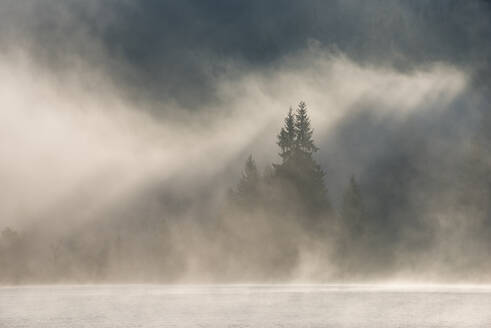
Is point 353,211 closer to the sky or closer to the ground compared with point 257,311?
closer to the sky

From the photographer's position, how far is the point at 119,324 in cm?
1112

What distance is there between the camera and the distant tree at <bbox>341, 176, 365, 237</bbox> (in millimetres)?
50312

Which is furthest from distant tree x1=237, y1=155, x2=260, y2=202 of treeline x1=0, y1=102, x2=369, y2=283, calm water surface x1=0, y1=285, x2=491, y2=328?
calm water surface x1=0, y1=285, x2=491, y2=328

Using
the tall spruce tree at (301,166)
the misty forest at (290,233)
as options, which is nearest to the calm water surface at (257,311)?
the misty forest at (290,233)

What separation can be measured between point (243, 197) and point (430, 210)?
16.9m

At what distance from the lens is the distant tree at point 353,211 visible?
165 feet

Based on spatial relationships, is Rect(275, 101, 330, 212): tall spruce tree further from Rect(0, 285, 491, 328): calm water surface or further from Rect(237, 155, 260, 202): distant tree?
Rect(0, 285, 491, 328): calm water surface

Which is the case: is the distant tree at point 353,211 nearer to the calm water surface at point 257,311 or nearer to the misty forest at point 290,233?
the misty forest at point 290,233

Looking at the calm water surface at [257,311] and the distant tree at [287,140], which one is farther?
the distant tree at [287,140]

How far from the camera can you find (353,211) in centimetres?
5191

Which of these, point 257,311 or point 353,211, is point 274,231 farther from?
point 257,311

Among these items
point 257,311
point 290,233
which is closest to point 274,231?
point 290,233

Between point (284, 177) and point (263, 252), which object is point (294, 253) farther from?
point (284, 177)

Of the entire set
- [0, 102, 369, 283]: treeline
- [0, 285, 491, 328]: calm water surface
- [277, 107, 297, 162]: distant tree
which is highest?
[277, 107, 297, 162]: distant tree
